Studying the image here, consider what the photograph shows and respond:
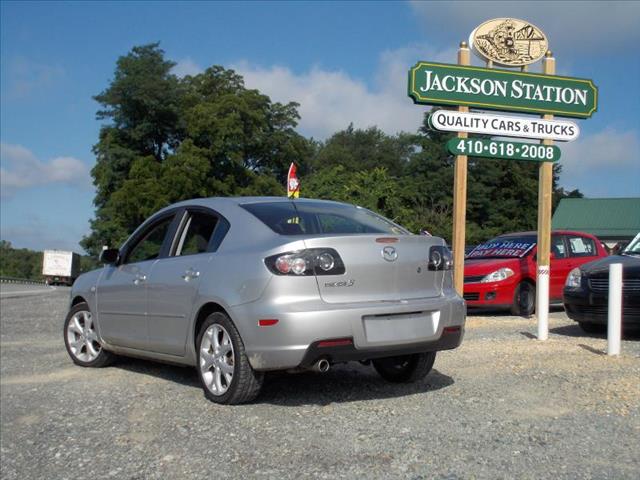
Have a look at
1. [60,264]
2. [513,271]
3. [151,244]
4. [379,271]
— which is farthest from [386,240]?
[60,264]

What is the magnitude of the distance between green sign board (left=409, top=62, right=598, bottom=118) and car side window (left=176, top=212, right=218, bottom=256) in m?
6.82

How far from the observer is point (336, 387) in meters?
6.30

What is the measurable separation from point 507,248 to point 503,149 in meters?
1.91

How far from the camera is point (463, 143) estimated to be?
41.5 ft

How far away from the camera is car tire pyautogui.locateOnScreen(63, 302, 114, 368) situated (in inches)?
311

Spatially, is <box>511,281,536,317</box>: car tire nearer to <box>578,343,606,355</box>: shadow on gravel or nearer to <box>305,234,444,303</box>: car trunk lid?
<box>578,343,606,355</box>: shadow on gravel

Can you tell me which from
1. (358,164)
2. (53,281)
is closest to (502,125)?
(53,281)

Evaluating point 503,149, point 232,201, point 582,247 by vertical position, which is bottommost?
point 232,201

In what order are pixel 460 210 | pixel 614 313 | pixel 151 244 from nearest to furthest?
1. pixel 151 244
2. pixel 614 313
3. pixel 460 210

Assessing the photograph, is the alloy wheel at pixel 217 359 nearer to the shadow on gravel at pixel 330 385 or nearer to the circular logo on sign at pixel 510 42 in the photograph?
the shadow on gravel at pixel 330 385

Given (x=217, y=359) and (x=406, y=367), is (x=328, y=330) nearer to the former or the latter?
(x=217, y=359)

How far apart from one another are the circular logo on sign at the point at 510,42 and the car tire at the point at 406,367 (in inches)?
330

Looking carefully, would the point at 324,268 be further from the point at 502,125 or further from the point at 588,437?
the point at 502,125

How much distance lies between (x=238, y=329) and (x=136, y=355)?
2.00 metres
